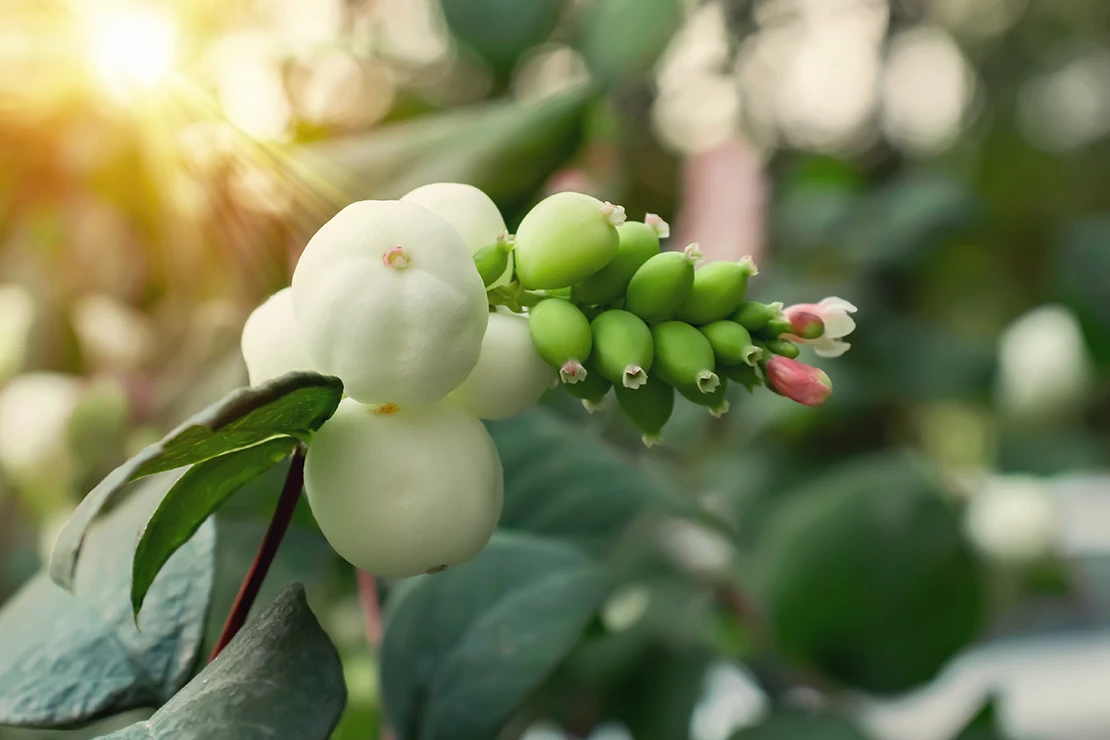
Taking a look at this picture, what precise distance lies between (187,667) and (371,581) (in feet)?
0.47

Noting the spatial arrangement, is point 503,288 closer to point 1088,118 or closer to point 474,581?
point 474,581

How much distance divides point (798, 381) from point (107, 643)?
Result: 17cm

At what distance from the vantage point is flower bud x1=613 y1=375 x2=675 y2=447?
0.20 meters

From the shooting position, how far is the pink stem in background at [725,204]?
1.83 feet

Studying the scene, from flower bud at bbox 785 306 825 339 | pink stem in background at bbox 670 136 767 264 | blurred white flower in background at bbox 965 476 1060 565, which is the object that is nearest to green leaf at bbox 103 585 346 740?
flower bud at bbox 785 306 825 339

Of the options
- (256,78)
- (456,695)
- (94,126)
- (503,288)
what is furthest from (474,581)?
(94,126)

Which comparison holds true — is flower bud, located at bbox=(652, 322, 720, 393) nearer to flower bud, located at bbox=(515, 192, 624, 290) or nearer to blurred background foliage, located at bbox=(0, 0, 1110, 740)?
flower bud, located at bbox=(515, 192, 624, 290)

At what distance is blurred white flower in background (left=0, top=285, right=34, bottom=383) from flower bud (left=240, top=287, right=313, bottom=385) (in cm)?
33

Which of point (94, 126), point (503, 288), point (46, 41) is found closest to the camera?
point (503, 288)

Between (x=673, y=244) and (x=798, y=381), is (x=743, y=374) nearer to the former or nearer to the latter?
(x=798, y=381)

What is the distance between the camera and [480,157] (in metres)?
0.33

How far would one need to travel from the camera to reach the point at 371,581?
36 cm

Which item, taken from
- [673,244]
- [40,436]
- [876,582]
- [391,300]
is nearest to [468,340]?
[391,300]

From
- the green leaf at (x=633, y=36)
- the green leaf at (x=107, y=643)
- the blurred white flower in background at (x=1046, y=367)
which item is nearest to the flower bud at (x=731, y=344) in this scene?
the green leaf at (x=107, y=643)
